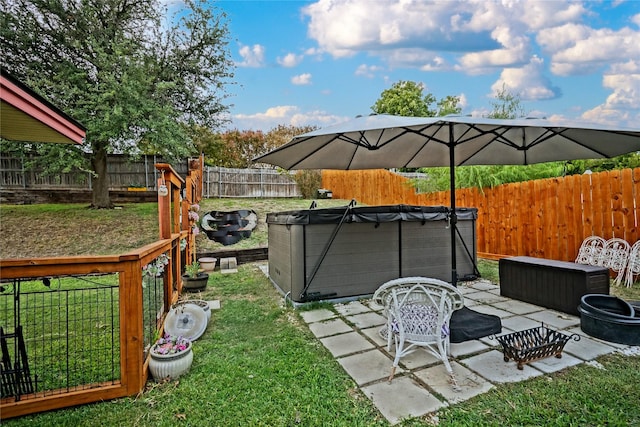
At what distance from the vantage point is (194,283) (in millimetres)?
5145

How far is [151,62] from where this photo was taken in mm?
9758

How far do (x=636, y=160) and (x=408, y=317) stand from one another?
1219 cm

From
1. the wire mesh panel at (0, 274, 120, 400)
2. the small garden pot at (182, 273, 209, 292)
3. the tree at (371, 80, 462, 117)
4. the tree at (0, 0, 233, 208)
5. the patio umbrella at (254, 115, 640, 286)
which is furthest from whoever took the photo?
the tree at (371, 80, 462, 117)

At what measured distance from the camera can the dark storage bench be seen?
11.8 feet

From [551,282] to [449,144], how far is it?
2.16m

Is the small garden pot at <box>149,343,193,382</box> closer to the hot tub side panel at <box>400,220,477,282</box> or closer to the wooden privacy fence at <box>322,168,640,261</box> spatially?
the hot tub side panel at <box>400,220,477,282</box>

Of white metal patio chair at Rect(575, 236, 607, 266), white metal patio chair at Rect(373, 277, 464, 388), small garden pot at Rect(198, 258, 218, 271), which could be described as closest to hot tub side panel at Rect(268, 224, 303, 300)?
small garden pot at Rect(198, 258, 218, 271)

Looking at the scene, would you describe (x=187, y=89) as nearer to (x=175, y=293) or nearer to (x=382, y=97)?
(x=175, y=293)

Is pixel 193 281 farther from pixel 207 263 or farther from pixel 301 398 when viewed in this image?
pixel 301 398

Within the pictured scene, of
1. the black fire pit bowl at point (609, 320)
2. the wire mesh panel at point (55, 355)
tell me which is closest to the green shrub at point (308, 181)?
the wire mesh panel at point (55, 355)

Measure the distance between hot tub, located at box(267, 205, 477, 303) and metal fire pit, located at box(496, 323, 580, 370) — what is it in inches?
82.9

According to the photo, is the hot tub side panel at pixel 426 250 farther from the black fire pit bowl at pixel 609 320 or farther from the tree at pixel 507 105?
the tree at pixel 507 105

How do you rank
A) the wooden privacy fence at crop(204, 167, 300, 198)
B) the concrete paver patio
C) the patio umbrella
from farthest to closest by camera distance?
the wooden privacy fence at crop(204, 167, 300, 198) < the patio umbrella < the concrete paver patio

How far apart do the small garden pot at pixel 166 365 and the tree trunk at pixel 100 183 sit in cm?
1015
